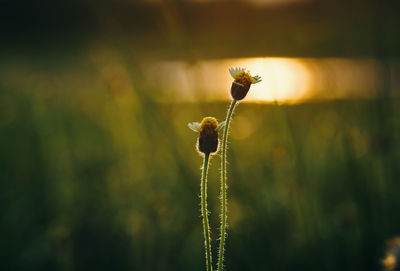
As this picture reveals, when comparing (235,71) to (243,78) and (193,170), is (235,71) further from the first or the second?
(193,170)

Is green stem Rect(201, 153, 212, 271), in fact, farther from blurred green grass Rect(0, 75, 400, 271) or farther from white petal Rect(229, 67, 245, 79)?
blurred green grass Rect(0, 75, 400, 271)

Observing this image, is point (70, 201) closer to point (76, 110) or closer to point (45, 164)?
point (45, 164)

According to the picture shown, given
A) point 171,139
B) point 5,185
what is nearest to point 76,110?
point 5,185

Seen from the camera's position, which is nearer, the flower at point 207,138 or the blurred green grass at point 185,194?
the flower at point 207,138

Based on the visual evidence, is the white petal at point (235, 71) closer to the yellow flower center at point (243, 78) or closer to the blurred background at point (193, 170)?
the yellow flower center at point (243, 78)

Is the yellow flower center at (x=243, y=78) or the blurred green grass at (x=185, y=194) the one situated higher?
the yellow flower center at (x=243, y=78)

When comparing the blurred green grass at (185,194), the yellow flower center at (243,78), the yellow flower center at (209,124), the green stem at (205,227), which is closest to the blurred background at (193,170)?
the blurred green grass at (185,194)

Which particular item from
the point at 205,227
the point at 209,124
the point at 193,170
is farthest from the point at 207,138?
the point at 193,170
